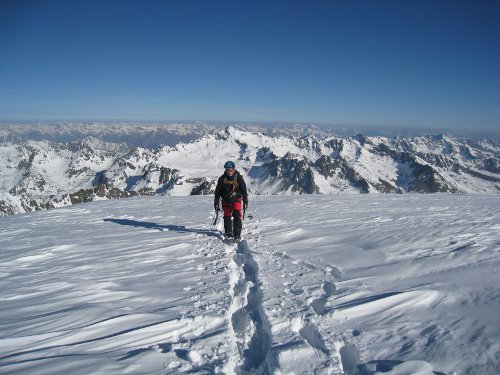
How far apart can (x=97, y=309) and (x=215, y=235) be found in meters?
7.32

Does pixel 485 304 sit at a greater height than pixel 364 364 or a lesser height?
greater

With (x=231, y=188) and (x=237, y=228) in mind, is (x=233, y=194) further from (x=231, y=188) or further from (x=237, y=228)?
(x=237, y=228)

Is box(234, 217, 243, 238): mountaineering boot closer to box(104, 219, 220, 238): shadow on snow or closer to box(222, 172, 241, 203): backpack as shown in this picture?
box(222, 172, 241, 203): backpack

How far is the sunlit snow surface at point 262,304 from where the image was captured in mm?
4406

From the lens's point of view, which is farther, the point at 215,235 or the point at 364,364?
the point at 215,235

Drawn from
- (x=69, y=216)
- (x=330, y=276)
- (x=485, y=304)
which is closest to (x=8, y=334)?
(x=330, y=276)

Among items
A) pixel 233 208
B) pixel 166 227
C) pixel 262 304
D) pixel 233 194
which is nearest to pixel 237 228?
pixel 233 208

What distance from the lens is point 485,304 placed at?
5289mm

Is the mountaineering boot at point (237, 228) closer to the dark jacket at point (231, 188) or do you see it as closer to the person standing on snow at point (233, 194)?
the person standing on snow at point (233, 194)

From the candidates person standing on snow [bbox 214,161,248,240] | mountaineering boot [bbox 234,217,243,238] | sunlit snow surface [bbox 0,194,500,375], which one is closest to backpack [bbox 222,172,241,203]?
person standing on snow [bbox 214,161,248,240]

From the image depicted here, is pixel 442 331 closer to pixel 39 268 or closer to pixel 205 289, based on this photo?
pixel 205 289

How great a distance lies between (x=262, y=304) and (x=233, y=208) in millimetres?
6304

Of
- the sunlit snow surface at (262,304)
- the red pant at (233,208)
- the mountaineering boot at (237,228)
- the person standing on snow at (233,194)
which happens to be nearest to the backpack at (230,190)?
the person standing on snow at (233,194)

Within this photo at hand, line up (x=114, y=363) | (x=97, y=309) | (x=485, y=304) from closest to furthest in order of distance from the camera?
(x=114, y=363)
(x=485, y=304)
(x=97, y=309)
